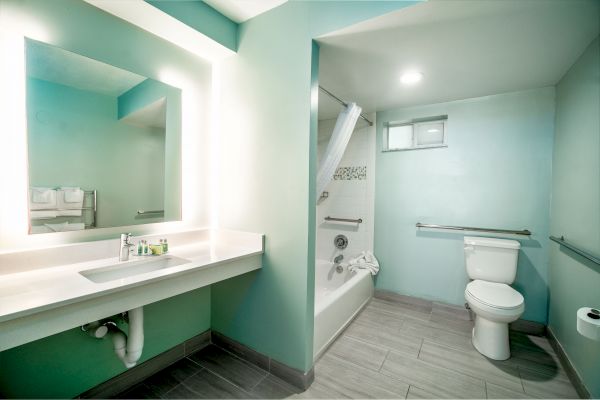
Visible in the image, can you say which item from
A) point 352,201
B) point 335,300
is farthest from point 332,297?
Answer: point 352,201

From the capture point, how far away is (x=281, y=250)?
1.75 m

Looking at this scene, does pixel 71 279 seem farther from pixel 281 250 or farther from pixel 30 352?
pixel 281 250

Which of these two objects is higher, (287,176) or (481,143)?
(481,143)

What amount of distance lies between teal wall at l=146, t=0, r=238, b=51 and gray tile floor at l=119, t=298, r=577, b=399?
2.31 metres

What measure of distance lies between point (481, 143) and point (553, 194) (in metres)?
0.71

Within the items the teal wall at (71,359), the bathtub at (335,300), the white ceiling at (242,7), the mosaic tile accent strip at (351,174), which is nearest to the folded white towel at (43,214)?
the teal wall at (71,359)

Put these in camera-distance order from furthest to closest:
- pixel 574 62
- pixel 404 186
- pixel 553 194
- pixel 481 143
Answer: pixel 404 186 → pixel 481 143 → pixel 553 194 → pixel 574 62

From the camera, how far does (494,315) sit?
1857 millimetres

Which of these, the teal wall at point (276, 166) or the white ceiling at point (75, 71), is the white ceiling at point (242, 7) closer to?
the teal wall at point (276, 166)

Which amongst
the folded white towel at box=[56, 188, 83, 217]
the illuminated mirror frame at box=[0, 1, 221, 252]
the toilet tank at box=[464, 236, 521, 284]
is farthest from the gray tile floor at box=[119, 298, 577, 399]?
the folded white towel at box=[56, 188, 83, 217]

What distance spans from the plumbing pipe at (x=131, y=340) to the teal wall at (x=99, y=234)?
0.74 ft

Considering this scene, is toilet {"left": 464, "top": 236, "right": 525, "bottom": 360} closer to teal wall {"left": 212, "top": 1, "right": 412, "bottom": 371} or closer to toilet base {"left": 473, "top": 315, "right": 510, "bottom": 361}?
toilet base {"left": 473, "top": 315, "right": 510, "bottom": 361}

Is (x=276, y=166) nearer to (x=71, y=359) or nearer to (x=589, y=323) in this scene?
(x=71, y=359)

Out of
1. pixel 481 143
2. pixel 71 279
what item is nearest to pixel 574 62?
pixel 481 143
